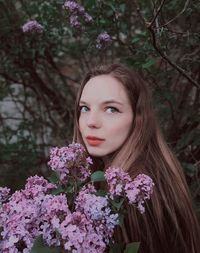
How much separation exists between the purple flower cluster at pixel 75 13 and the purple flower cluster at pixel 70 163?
3.80 feet

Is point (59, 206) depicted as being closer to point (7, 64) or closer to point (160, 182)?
point (160, 182)

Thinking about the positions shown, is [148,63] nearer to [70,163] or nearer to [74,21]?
[74,21]

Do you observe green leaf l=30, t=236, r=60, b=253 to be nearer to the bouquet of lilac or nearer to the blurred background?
the bouquet of lilac

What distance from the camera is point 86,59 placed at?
3373 mm

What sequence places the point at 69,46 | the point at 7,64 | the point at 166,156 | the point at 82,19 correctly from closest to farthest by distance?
the point at 166,156
the point at 82,19
the point at 7,64
the point at 69,46

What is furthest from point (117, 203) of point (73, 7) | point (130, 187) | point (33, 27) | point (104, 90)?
point (33, 27)

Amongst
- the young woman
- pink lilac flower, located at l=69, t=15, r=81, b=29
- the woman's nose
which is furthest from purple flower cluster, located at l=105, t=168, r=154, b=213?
pink lilac flower, located at l=69, t=15, r=81, b=29

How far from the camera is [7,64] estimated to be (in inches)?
113

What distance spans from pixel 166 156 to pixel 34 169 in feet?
5.07

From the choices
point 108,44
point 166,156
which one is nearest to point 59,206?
point 166,156

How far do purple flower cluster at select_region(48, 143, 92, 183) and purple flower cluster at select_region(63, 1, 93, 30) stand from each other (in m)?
1.16

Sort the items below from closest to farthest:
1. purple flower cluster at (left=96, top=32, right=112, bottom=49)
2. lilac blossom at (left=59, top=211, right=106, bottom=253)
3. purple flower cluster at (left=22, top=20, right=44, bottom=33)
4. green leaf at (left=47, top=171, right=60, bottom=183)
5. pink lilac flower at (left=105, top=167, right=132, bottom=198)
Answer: lilac blossom at (left=59, top=211, right=106, bottom=253) → pink lilac flower at (left=105, top=167, right=132, bottom=198) → green leaf at (left=47, top=171, right=60, bottom=183) → purple flower cluster at (left=96, top=32, right=112, bottom=49) → purple flower cluster at (left=22, top=20, right=44, bottom=33)

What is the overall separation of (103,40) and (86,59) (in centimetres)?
111

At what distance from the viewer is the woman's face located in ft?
5.06
